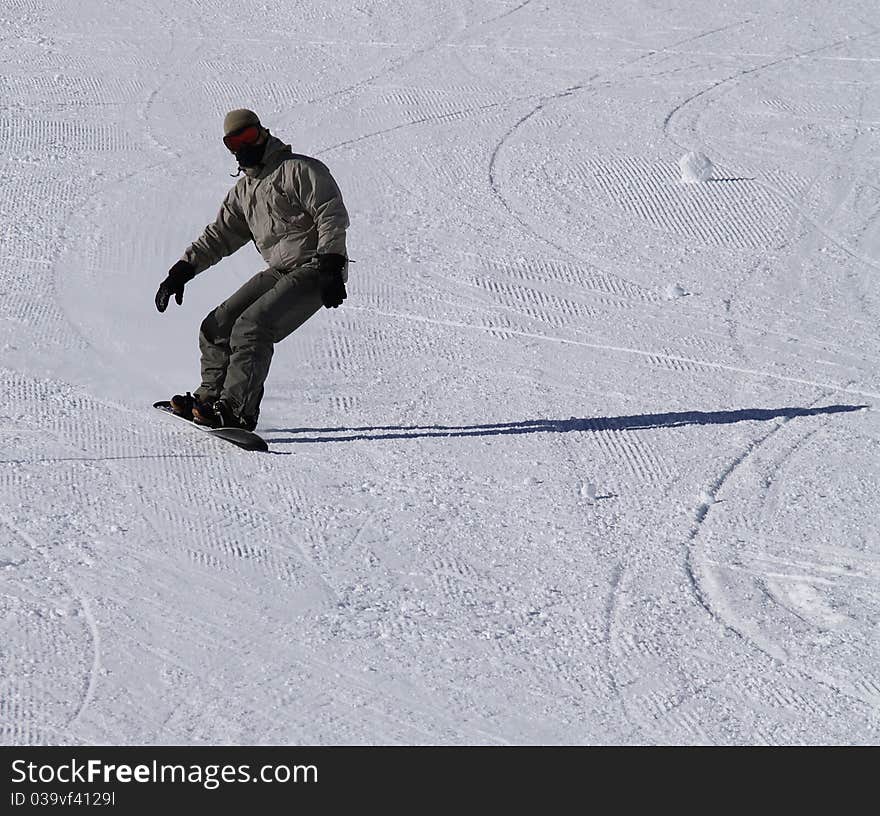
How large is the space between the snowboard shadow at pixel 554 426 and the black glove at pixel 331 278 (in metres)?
0.88

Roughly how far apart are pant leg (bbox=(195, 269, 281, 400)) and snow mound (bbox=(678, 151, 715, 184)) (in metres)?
4.85

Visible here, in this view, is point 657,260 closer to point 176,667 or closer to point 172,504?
point 172,504

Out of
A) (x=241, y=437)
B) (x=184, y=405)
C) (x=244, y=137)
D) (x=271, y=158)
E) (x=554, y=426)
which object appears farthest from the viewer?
(x=554, y=426)

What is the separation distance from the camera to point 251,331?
695 cm

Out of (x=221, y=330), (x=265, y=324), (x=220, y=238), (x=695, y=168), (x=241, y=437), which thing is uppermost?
(x=695, y=168)

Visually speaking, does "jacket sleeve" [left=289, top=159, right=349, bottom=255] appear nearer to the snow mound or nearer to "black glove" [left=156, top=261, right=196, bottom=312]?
"black glove" [left=156, top=261, right=196, bottom=312]

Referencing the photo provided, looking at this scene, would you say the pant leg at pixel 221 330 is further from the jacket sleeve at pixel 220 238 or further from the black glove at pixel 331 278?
the black glove at pixel 331 278

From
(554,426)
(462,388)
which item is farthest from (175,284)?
(554,426)

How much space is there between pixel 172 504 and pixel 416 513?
1.14 meters

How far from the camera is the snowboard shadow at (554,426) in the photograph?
742 cm

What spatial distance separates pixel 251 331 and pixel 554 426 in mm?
1765

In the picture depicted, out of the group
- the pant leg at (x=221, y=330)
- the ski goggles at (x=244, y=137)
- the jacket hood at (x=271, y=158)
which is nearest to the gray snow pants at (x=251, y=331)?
the pant leg at (x=221, y=330)

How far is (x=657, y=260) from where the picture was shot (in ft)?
32.3

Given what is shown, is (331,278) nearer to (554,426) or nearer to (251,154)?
(251,154)
